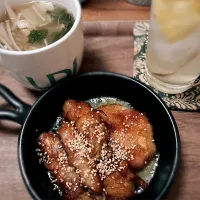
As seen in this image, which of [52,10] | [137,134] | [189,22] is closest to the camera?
[189,22]

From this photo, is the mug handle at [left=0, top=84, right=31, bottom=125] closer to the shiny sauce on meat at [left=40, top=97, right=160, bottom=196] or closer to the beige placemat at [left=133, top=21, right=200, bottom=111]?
the shiny sauce on meat at [left=40, top=97, right=160, bottom=196]

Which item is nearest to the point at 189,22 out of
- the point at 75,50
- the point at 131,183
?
the point at 75,50

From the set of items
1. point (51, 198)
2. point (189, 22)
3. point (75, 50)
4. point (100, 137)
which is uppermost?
point (189, 22)

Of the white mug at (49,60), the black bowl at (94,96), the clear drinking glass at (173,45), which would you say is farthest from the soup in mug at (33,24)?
the clear drinking glass at (173,45)

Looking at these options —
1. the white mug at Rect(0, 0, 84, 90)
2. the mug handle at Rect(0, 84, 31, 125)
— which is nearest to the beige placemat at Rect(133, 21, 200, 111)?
the white mug at Rect(0, 0, 84, 90)

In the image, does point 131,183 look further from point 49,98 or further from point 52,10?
point 52,10

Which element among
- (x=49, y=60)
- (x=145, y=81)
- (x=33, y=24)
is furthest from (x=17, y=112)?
(x=145, y=81)
